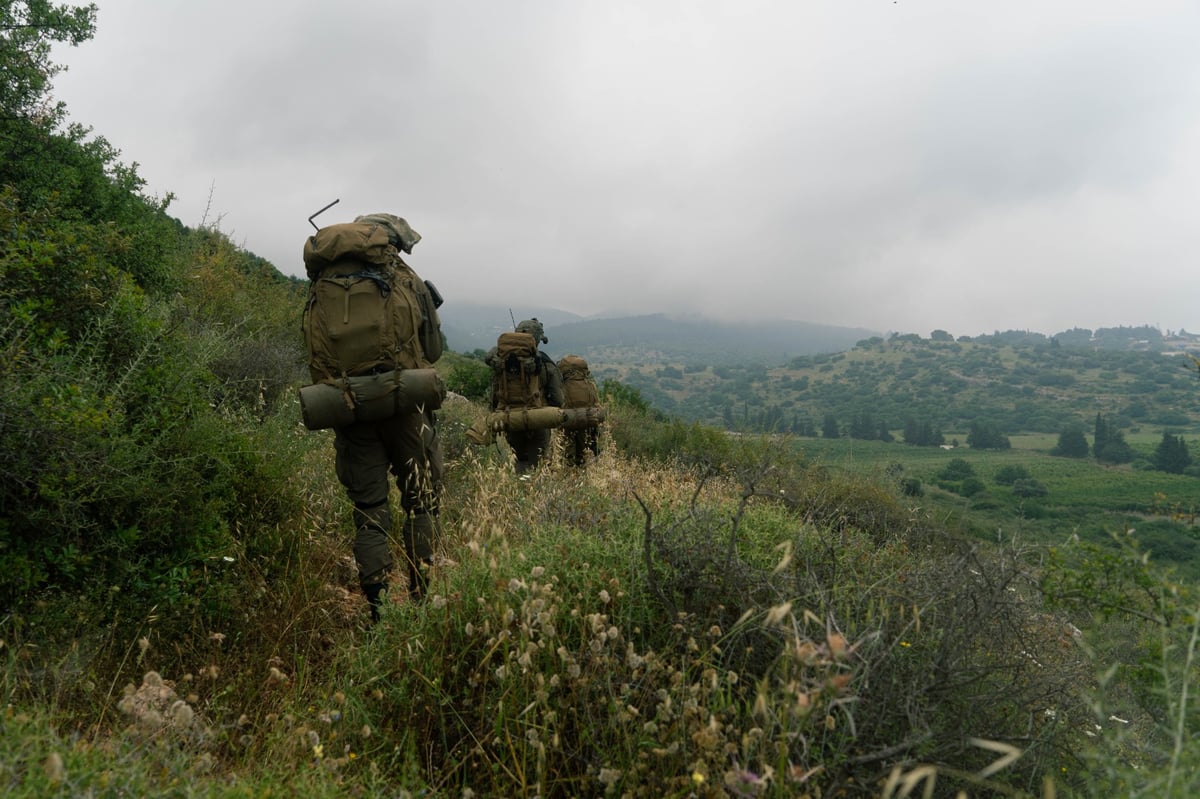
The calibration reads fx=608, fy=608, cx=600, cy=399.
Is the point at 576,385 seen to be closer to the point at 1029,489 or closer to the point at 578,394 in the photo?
the point at 578,394

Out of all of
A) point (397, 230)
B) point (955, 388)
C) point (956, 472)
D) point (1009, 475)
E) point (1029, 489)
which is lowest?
point (1009, 475)

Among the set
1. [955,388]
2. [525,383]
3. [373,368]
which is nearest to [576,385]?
[525,383]

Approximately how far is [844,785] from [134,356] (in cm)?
400

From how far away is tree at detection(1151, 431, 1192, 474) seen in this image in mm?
43969

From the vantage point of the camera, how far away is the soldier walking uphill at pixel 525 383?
6.86m

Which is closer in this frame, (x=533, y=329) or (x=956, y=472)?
(x=533, y=329)

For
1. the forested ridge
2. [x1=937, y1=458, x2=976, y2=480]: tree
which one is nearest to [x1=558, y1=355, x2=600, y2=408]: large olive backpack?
the forested ridge

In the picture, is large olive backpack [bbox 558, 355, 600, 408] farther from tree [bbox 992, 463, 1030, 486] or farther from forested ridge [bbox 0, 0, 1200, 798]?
tree [bbox 992, 463, 1030, 486]

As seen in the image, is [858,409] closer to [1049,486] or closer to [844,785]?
[1049,486]

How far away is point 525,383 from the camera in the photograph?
689 centimetres

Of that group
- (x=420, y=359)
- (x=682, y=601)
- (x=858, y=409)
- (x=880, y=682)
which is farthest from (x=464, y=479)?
(x=858, y=409)

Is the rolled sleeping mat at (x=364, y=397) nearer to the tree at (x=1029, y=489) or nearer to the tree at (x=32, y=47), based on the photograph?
the tree at (x=32, y=47)

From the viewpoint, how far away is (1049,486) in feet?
138

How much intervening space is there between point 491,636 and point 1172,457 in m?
59.9
